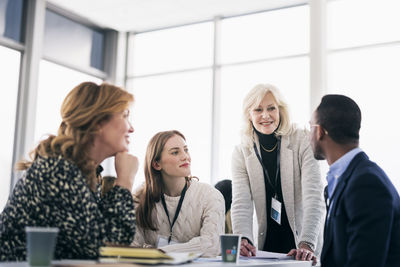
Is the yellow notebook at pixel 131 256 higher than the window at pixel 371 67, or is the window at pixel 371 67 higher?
the window at pixel 371 67

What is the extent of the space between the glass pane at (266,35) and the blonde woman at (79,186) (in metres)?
4.03

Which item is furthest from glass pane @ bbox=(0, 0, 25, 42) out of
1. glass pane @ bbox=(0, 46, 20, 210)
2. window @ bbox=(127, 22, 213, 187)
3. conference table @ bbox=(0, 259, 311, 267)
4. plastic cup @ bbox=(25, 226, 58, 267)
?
plastic cup @ bbox=(25, 226, 58, 267)

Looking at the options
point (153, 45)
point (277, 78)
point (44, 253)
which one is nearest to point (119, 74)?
point (153, 45)

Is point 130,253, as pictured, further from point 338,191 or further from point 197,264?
point 338,191

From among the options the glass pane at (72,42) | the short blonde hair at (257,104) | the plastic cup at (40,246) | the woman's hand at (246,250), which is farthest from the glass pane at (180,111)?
the plastic cup at (40,246)

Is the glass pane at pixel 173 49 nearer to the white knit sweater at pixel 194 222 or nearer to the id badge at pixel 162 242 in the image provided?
the white knit sweater at pixel 194 222

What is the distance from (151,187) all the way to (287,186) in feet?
2.47

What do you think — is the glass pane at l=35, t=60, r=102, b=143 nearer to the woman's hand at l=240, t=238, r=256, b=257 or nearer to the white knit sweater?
→ the white knit sweater

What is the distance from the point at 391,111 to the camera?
4.92m

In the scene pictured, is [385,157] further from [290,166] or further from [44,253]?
[44,253]

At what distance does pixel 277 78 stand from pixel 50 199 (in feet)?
14.3

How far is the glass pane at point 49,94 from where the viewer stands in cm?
569

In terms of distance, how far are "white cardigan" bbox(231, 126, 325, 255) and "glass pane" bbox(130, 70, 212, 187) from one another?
3.17 m

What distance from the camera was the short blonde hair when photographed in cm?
279
